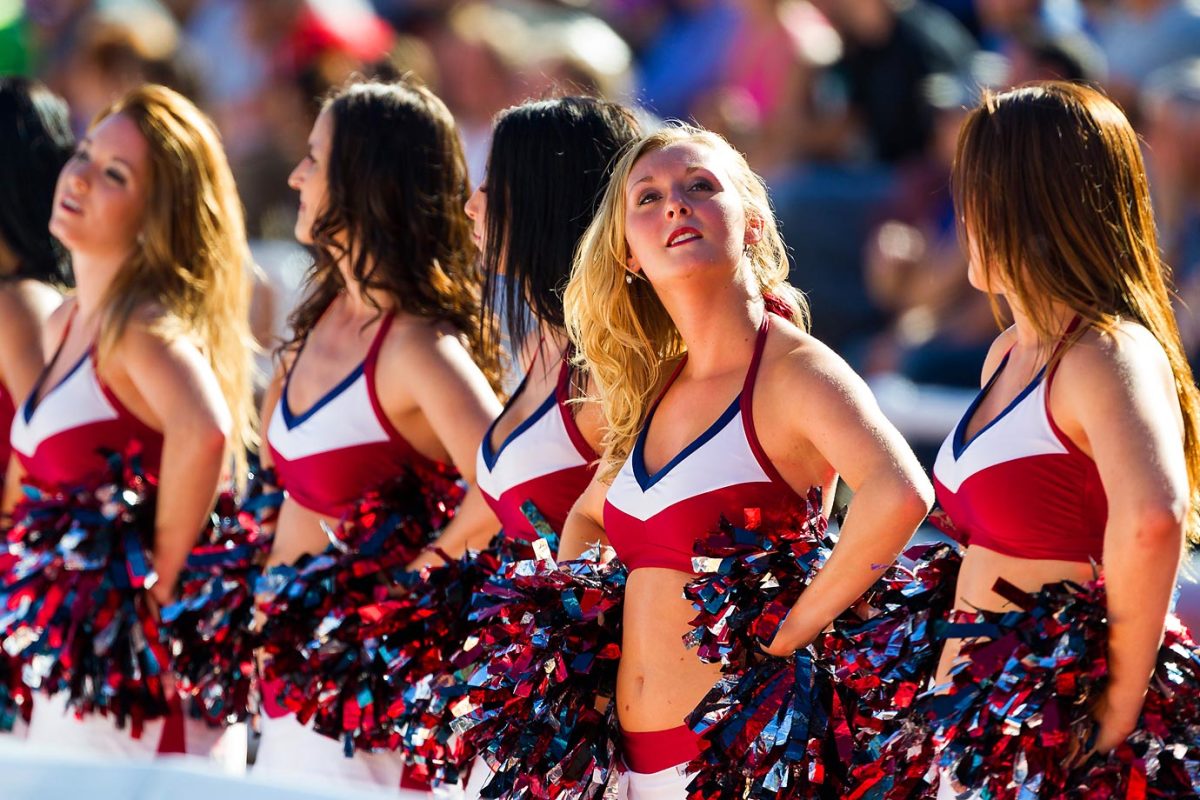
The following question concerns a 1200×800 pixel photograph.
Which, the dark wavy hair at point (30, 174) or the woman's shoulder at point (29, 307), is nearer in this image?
the woman's shoulder at point (29, 307)

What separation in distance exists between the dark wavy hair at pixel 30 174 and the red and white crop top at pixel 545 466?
2035 millimetres

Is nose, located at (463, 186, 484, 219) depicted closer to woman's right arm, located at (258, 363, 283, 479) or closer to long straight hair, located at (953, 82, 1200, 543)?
woman's right arm, located at (258, 363, 283, 479)

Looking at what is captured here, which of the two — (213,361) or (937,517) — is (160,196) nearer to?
(213,361)

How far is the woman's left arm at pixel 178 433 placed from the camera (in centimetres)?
402

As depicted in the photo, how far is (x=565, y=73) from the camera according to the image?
21.2 ft

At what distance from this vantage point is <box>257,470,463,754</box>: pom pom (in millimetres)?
3512

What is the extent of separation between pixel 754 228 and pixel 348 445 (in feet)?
3.77

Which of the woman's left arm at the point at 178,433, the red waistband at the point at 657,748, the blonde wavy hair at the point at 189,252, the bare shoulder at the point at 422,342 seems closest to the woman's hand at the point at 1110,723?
the red waistband at the point at 657,748

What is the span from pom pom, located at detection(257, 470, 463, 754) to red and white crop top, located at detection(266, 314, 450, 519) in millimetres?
52

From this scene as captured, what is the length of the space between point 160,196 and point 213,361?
446mm

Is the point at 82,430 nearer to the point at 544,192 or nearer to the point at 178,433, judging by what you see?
the point at 178,433

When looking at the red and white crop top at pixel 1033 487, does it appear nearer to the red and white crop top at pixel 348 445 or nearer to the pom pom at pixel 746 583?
the pom pom at pixel 746 583

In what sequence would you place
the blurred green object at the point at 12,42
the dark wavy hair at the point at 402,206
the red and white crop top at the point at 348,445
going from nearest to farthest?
the red and white crop top at the point at 348,445
the dark wavy hair at the point at 402,206
the blurred green object at the point at 12,42

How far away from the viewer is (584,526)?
3186mm
